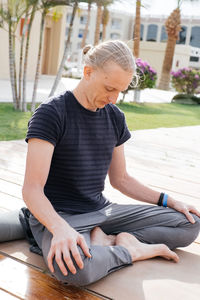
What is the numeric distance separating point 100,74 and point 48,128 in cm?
34

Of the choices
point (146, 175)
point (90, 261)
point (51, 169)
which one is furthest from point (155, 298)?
point (146, 175)

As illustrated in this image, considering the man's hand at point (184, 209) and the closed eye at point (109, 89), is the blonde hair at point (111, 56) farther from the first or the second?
the man's hand at point (184, 209)

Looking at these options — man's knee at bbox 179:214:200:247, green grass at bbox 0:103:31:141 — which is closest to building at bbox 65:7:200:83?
green grass at bbox 0:103:31:141

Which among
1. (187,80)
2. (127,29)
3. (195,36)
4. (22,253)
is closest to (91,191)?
(22,253)

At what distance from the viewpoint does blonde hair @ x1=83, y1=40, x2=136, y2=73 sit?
2.06m

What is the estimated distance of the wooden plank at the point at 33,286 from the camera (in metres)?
1.95

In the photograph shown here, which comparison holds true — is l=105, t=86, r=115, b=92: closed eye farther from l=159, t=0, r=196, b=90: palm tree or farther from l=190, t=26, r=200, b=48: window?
l=190, t=26, r=200, b=48: window

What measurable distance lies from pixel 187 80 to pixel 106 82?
14.1 meters

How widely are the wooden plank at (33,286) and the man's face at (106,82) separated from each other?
0.85 metres

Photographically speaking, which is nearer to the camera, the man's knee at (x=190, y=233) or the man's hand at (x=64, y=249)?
the man's hand at (x=64, y=249)

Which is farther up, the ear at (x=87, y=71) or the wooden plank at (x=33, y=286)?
the ear at (x=87, y=71)

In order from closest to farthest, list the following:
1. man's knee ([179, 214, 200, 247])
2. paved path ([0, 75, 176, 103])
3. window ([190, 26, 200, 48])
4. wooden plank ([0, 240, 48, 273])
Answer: wooden plank ([0, 240, 48, 273]) → man's knee ([179, 214, 200, 247]) → paved path ([0, 75, 176, 103]) → window ([190, 26, 200, 48])

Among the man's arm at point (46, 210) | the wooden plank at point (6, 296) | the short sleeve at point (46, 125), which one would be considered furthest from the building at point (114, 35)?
the wooden plank at point (6, 296)

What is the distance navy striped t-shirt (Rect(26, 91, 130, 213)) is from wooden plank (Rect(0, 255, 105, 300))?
1.17 feet
